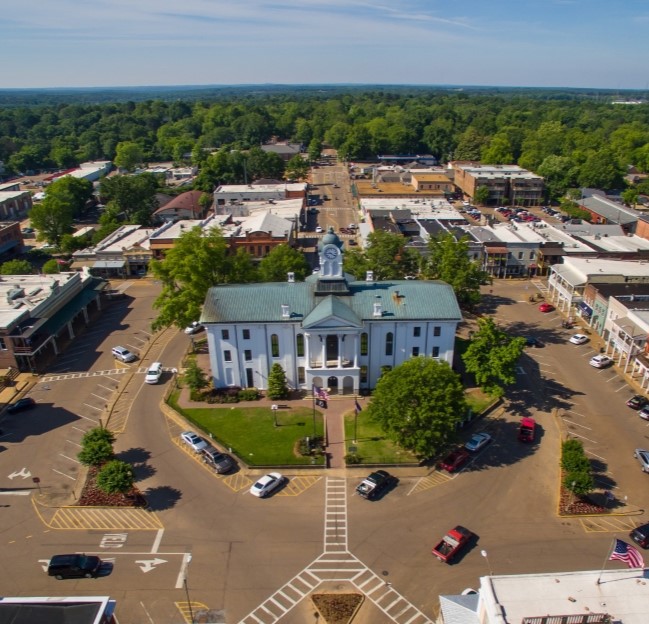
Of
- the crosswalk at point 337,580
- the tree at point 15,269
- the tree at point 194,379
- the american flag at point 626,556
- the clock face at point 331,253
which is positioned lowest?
the crosswalk at point 337,580

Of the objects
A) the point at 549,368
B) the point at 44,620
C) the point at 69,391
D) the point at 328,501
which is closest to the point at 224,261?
the point at 69,391

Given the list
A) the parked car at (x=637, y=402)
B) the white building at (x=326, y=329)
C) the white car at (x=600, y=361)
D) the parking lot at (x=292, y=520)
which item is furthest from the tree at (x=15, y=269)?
the parked car at (x=637, y=402)

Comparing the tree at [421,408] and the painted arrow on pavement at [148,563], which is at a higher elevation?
the tree at [421,408]

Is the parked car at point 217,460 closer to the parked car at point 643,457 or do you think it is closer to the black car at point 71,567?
the black car at point 71,567

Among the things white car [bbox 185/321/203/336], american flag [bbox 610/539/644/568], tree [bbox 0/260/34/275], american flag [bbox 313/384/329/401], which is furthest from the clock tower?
tree [bbox 0/260/34/275]

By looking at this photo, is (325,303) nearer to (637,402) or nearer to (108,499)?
(108,499)
